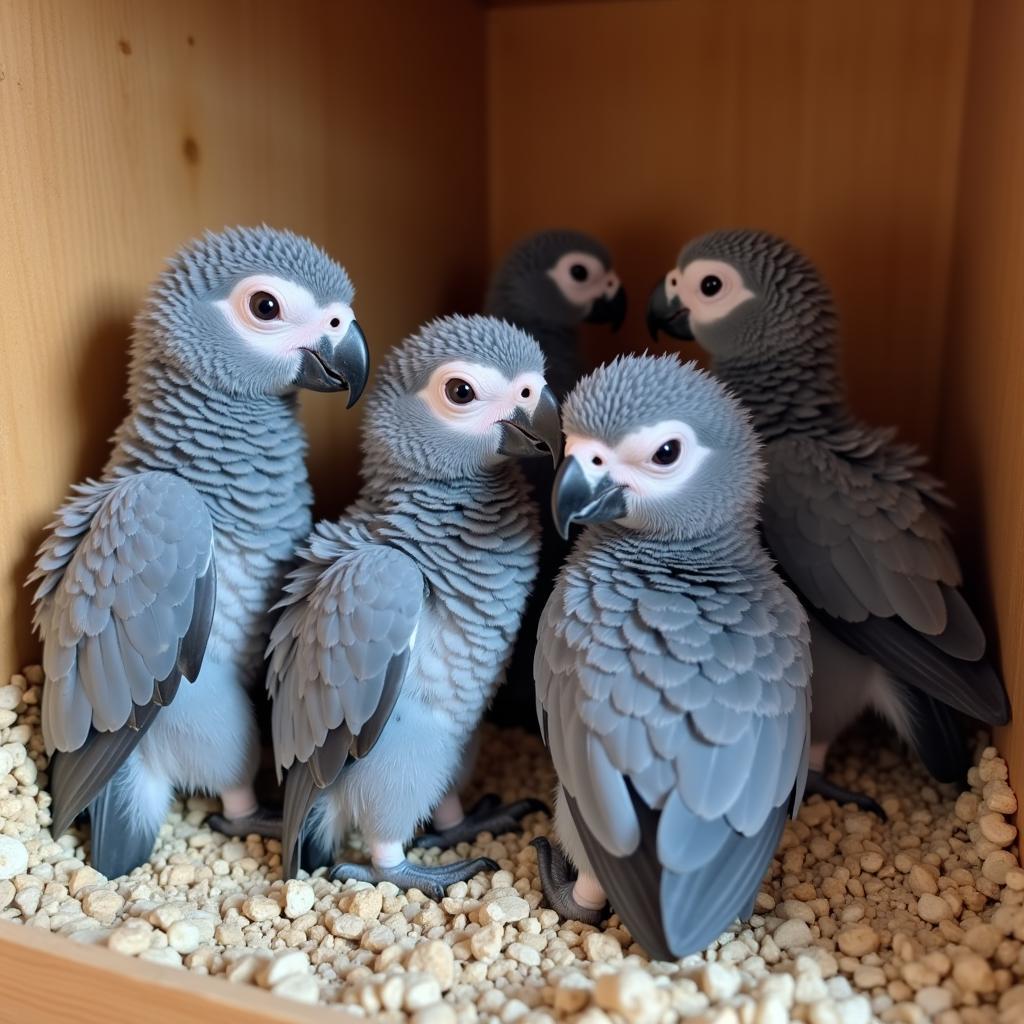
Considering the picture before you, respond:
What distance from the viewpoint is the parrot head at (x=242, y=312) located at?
1056mm

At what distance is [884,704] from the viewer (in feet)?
3.84

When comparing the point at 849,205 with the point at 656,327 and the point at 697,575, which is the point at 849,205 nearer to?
the point at 656,327

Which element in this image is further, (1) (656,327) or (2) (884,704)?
(1) (656,327)

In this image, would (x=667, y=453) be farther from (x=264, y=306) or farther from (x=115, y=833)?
(x=115, y=833)

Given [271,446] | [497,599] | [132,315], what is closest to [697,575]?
[497,599]

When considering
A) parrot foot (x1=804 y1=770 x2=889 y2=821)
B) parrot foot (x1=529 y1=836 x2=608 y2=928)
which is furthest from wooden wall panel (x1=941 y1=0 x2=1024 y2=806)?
parrot foot (x1=529 y1=836 x2=608 y2=928)

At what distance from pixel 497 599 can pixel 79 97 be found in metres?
0.71

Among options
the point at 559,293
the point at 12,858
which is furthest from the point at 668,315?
the point at 12,858

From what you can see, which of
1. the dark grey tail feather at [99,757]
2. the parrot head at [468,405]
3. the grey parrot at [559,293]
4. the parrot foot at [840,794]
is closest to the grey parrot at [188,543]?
the dark grey tail feather at [99,757]

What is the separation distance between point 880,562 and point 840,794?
29 cm

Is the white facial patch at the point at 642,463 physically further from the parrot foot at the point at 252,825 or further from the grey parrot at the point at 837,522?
the parrot foot at the point at 252,825

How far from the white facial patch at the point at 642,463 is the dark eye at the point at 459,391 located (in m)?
0.15

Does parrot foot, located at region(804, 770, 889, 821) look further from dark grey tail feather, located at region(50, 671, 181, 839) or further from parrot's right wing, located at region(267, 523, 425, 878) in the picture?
dark grey tail feather, located at region(50, 671, 181, 839)

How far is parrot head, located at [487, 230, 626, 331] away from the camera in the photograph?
1.48m
